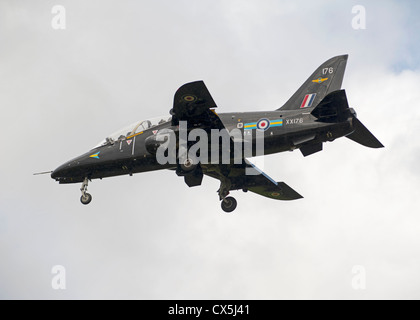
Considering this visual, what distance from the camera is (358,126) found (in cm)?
2966

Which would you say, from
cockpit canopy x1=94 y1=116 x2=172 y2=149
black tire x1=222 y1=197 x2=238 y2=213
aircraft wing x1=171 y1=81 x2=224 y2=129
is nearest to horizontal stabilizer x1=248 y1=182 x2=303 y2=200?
black tire x1=222 y1=197 x2=238 y2=213

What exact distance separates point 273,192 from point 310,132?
7.65 metres

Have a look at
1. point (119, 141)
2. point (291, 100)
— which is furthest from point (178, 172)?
point (291, 100)

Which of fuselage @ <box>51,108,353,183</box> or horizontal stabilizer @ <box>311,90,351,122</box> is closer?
horizontal stabilizer @ <box>311,90,351,122</box>

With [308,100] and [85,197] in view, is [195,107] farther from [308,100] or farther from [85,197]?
[85,197]

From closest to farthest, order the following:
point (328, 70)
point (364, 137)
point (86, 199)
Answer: point (364, 137), point (328, 70), point (86, 199)

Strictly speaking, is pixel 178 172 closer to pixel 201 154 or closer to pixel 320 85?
pixel 201 154

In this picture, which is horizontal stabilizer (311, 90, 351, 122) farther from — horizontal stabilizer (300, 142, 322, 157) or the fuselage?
horizontal stabilizer (300, 142, 322, 157)

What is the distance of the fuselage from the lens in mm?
29984

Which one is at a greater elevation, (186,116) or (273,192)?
(186,116)

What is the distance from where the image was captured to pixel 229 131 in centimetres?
3134

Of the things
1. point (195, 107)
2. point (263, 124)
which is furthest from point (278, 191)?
point (195, 107)

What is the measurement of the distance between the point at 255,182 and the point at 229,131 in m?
5.36

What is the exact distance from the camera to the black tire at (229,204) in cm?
3544
